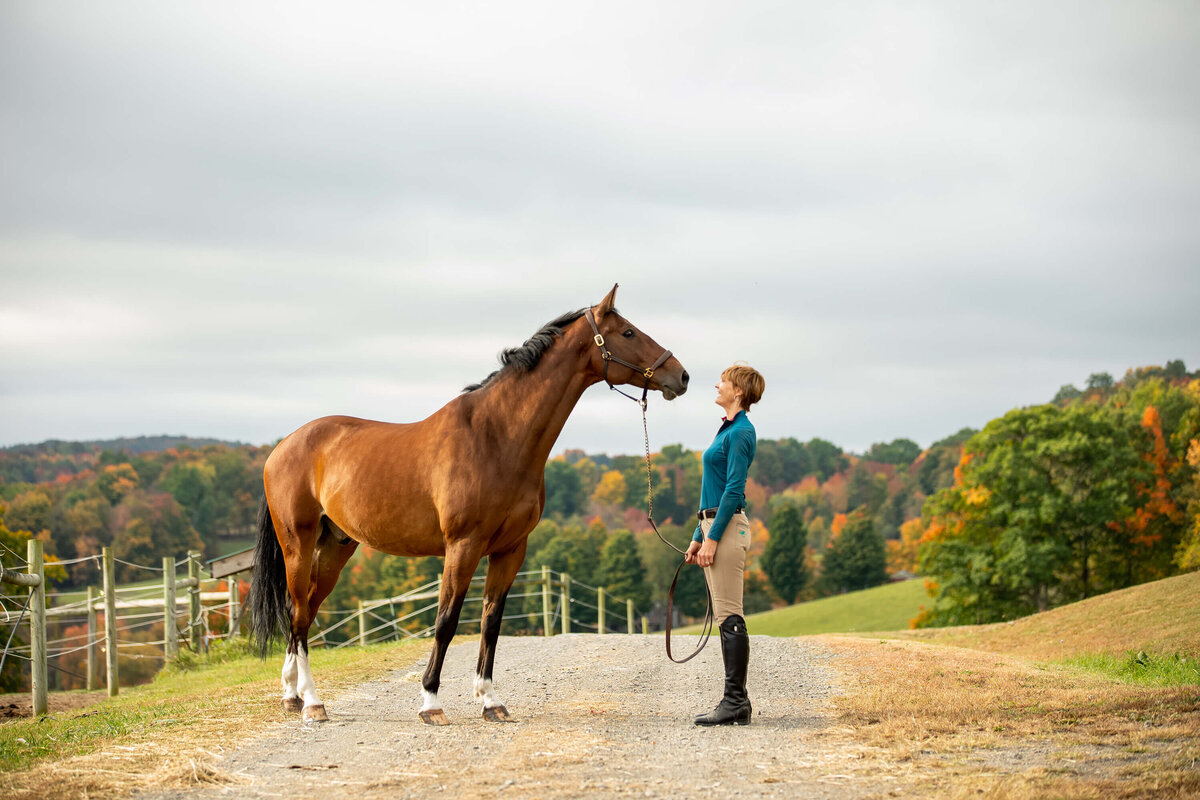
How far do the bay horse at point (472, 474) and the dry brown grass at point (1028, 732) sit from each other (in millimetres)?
2696

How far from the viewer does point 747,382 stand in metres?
6.10

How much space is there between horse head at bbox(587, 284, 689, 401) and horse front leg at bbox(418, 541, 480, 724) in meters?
1.62

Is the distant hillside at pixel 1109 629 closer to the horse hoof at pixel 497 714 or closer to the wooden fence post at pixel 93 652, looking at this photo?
the horse hoof at pixel 497 714

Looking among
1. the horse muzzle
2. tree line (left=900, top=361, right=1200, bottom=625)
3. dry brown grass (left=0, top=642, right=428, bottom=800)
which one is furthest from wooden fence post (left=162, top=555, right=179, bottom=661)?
tree line (left=900, top=361, right=1200, bottom=625)

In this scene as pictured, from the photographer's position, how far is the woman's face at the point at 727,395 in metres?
6.06

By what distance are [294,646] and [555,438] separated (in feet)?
8.99

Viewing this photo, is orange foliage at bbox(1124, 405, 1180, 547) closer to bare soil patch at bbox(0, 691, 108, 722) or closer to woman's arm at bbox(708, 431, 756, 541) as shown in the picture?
woman's arm at bbox(708, 431, 756, 541)

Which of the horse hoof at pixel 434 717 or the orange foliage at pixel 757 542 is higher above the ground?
the horse hoof at pixel 434 717

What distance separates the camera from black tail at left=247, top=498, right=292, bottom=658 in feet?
24.9

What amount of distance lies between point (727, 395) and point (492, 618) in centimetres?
239

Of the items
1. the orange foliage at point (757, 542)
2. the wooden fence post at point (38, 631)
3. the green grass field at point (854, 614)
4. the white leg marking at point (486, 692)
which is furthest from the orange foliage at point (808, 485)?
the white leg marking at point (486, 692)

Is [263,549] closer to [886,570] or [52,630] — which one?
[52,630]

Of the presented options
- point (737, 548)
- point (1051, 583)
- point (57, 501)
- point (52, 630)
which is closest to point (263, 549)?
point (737, 548)

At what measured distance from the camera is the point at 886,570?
7212cm
